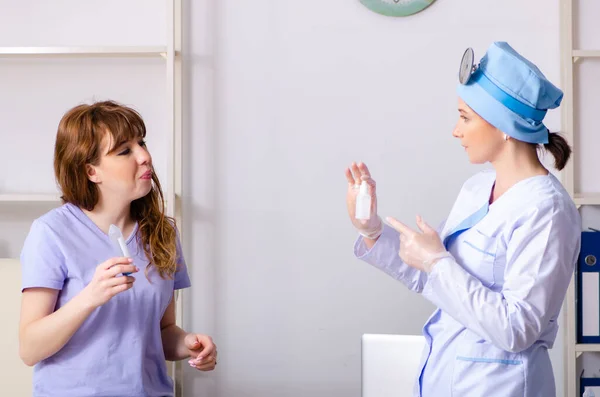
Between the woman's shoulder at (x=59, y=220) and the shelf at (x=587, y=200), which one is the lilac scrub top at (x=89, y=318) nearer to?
the woman's shoulder at (x=59, y=220)

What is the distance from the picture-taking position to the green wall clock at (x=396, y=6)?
241cm

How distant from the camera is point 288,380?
2.50 meters

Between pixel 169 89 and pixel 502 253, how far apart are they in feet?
4.04

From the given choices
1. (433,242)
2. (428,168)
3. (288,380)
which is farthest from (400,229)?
(288,380)

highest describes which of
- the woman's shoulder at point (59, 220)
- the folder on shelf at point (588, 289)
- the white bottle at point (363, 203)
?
the white bottle at point (363, 203)

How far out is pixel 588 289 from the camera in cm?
223

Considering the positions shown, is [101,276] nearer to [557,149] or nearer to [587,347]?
[557,149]

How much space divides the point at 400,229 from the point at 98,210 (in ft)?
2.15

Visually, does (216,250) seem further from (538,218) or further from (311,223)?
(538,218)

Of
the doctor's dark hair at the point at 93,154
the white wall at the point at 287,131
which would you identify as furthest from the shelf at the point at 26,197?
the doctor's dark hair at the point at 93,154

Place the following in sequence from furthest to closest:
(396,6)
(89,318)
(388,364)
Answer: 1. (396,6)
2. (388,364)
3. (89,318)

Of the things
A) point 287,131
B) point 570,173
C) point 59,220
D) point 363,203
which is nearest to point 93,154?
point 59,220

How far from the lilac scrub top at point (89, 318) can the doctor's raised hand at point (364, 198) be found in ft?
1.51

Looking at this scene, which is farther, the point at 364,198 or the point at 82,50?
the point at 82,50
